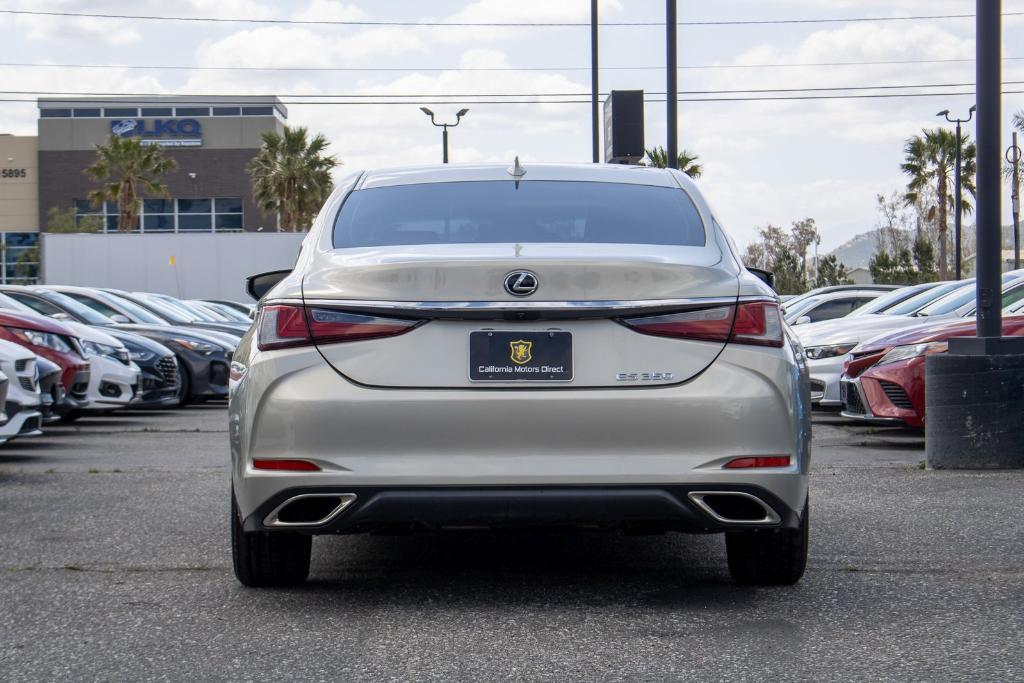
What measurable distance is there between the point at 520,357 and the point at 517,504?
46 cm

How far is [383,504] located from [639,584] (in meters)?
1.28

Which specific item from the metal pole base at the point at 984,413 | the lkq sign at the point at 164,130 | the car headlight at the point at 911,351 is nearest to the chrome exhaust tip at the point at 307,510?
the metal pole base at the point at 984,413

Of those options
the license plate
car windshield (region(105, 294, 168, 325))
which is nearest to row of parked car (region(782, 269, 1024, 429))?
the license plate

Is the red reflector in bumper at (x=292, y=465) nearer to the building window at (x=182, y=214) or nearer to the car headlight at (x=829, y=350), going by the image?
the car headlight at (x=829, y=350)

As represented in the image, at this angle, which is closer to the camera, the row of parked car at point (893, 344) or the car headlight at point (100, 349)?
the row of parked car at point (893, 344)

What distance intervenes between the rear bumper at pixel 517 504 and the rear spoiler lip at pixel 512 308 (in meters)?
0.53

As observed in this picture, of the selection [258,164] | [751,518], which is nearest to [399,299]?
[751,518]

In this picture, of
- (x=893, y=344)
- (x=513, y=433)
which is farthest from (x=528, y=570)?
(x=893, y=344)

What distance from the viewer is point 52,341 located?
12.1 m

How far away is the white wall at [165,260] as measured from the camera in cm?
3531

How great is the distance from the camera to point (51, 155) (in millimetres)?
82750

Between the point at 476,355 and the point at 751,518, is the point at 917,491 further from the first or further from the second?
the point at 476,355

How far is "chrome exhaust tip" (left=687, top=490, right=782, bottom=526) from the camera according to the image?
15.0 ft

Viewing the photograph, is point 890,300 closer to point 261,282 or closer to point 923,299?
point 923,299
